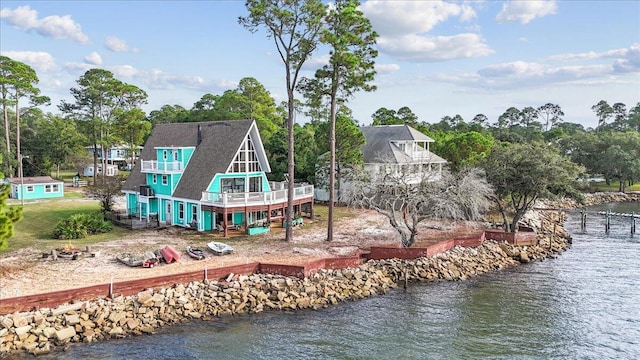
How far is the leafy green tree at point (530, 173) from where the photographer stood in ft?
112

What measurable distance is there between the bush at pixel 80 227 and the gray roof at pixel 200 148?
5115 mm

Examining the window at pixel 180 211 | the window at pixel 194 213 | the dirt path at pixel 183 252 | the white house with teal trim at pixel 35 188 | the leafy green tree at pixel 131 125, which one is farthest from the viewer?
the leafy green tree at pixel 131 125

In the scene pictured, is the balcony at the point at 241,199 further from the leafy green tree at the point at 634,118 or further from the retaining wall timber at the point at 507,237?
the leafy green tree at the point at 634,118

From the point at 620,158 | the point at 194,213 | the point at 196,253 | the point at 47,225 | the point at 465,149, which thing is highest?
the point at 465,149

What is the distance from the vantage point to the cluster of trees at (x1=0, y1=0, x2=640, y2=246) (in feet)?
100

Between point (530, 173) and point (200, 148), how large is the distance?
80.8ft

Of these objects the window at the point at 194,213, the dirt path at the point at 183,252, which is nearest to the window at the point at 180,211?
the window at the point at 194,213

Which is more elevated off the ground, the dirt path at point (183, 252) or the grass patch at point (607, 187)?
the grass patch at point (607, 187)

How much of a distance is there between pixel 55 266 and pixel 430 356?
19.2 meters

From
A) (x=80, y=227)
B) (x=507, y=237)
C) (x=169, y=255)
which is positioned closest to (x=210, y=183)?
(x=169, y=255)

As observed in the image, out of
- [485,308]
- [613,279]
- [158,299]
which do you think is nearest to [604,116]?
[613,279]

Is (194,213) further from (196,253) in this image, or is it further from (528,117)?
(528,117)

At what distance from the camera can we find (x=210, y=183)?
110 ft

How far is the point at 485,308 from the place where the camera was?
77.8 feet
